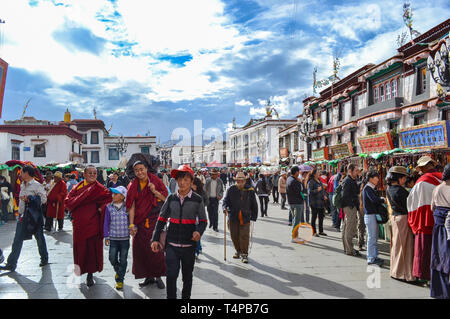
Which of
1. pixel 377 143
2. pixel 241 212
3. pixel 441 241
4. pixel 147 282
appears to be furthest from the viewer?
pixel 377 143

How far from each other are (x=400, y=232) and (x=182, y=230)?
379cm

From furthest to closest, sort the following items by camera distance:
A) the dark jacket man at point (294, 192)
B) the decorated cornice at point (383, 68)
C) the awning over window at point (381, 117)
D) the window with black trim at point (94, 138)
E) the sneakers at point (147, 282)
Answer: the window with black trim at point (94, 138) < the awning over window at point (381, 117) < the decorated cornice at point (383, 68) < the dark jacket man at point (294, 192) < the sneakers at point (147, 282)

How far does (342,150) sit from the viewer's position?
23484 millimetres

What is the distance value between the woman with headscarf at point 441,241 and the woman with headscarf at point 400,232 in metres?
0.79

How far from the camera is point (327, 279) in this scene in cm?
523

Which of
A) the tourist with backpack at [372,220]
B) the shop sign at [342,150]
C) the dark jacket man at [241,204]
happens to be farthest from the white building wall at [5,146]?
the tourist with backpack at [372,220]

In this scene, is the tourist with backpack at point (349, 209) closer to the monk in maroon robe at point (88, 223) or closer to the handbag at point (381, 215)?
the handbag at point (381, 215)

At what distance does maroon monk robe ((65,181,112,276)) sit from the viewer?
195 inches

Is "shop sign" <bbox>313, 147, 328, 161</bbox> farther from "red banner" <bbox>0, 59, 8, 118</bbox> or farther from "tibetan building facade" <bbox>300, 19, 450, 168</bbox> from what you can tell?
"red banner" <bbox>0, 59, 8, 118</bbox>

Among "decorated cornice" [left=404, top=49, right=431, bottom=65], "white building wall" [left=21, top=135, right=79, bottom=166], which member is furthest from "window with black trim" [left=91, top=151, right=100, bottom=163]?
"decorated cornice" [left=404, top=49, right=431, bottom=65]

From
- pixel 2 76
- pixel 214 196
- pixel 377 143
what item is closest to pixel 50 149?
pixel 2 76

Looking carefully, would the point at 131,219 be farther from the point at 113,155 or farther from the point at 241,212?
the point at 113,155

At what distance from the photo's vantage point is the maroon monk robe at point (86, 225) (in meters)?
4.95
